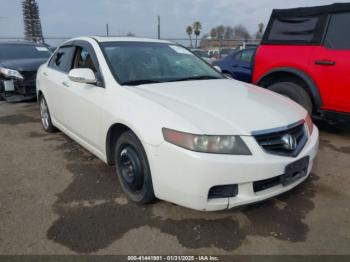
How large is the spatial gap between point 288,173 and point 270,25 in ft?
Answer: 11.1

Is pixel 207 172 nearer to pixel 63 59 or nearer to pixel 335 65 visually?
pixel 335 65

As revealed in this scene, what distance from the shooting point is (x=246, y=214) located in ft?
9.37

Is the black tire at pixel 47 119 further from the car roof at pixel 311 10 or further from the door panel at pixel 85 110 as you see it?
the car roof at pixel 311 10

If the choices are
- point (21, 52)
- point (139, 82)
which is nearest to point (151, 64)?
point (139, 82)

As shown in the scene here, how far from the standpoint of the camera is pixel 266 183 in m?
2.55

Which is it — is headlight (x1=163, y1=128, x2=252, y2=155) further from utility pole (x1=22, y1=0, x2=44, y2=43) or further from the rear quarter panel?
utility pole (x1=22, y1=0, x2=44, y2=43)

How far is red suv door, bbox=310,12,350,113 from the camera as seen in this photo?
4230mm

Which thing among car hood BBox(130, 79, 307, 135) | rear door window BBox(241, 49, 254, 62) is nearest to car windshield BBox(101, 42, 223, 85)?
car hood BBox(130, 79, 307, 135)

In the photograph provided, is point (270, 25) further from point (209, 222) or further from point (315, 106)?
point (209, 222)

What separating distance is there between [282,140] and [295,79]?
2661 mm

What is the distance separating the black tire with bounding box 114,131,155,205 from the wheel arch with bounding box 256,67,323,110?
9.81 ft

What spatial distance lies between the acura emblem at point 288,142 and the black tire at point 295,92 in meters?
2.27

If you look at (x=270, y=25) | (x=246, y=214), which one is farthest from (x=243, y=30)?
(x=246, y=214)

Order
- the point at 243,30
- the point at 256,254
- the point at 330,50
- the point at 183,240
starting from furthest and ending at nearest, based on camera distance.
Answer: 1. the point at 243,30
2. the point at 330,50
3. the point at 183,240
4. the point at 256,254
